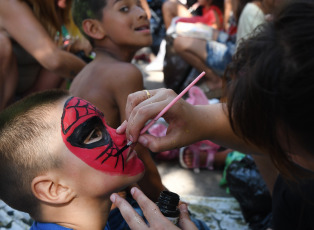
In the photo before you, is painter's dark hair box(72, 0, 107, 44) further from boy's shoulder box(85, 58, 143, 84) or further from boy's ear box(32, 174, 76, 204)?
boy's ear box(32, 174, 76, 204)

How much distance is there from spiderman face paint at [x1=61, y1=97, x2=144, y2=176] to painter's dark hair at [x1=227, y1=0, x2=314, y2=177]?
1.55 ft

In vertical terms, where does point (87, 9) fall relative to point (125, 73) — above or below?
above

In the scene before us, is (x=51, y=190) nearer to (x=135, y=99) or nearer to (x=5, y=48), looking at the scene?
(x=135, y=99)

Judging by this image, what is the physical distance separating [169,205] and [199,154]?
5.68 ft

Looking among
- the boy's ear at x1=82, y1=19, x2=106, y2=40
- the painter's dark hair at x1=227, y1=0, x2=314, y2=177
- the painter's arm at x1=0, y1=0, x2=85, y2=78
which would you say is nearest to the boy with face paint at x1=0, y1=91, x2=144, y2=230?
the painter's dark hair at x1=227, y1=0, x2=314, y2=177

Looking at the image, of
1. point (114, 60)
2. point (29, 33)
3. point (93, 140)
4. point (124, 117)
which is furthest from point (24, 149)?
point (29, 33)

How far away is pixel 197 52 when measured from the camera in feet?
12.7

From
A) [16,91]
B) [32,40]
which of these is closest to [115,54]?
[32,40]

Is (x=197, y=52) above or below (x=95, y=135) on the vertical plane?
below

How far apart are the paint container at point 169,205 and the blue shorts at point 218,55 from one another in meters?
2.67

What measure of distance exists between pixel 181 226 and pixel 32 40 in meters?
1.83

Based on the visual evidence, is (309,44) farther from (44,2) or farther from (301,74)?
(44,2)

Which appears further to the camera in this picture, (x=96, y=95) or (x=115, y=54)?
(x=115, y=54)

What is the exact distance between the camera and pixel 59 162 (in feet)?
4.20
